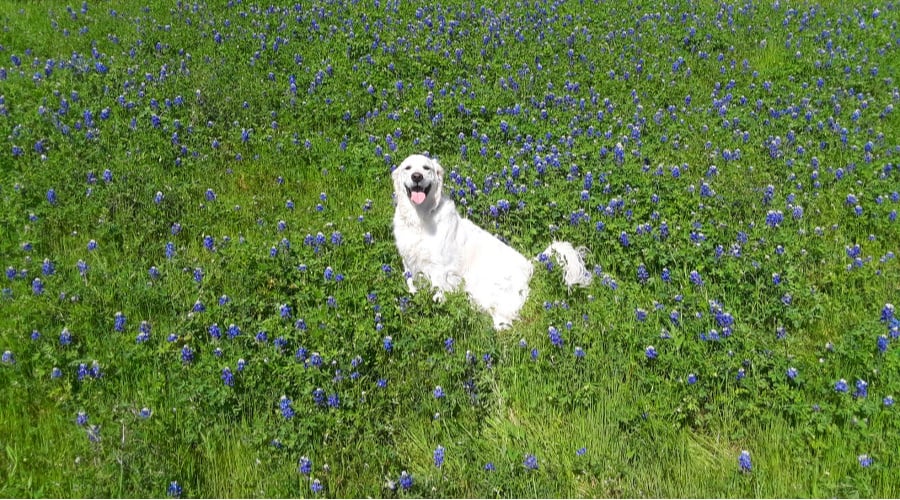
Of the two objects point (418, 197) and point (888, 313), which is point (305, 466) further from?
point (888, 313)

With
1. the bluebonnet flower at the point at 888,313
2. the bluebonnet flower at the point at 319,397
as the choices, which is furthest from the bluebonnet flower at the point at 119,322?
the bluebonnet flower at the point at 888,313

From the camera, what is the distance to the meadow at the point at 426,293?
4223 mm

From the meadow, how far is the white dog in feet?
0.70

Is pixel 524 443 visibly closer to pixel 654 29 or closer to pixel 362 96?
pixel 362 96

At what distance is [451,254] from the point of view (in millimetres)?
6055

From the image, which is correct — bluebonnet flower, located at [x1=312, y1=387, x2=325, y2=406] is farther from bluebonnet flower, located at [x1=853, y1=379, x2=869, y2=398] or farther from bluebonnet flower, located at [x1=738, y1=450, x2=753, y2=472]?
bluebonnet flower, located at [x1=853, y1=379, x2=869, y2=398]

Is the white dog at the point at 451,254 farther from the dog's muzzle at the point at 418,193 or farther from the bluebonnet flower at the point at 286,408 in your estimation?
the bluebonnet flower at the point at 286,408

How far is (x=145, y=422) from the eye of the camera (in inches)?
166

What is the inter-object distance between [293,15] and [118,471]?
9225mm

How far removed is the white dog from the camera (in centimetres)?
591

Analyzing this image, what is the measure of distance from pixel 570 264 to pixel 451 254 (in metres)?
0.95

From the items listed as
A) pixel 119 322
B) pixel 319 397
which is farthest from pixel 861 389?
pixel 119 322

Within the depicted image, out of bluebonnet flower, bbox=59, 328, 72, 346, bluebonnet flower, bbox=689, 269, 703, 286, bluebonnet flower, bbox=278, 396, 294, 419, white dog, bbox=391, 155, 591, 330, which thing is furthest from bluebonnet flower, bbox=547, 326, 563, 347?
bluebonnet flower, bbox=59, 328, 72, 346

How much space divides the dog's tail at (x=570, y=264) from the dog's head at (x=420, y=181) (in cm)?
99
